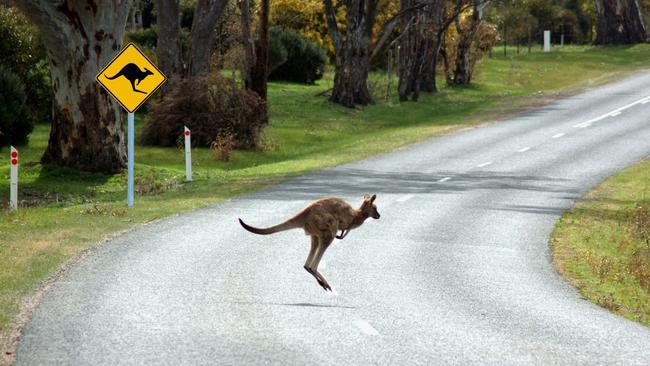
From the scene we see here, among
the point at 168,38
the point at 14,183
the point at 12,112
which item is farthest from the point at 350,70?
the point at 14,183

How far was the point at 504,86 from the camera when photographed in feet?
203

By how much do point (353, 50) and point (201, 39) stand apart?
8574 mm

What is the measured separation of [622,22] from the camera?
8019 centimetres

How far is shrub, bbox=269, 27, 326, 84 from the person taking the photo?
197ft

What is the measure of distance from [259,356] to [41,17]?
1994 cm

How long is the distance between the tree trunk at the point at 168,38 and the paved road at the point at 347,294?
17.2m

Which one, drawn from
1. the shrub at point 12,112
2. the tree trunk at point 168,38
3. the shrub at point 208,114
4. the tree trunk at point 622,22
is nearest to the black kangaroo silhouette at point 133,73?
the shrub at point 12,112

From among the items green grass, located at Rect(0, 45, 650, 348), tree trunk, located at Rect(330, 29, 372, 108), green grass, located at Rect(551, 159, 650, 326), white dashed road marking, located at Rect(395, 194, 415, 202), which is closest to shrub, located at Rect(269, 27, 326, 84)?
green grass, located at Rect(0, 45, 650, 348)

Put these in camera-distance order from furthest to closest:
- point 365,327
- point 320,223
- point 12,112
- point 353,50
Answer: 1. point 353,50
2. point 12,112
3. point 320,223
4. point 365,327

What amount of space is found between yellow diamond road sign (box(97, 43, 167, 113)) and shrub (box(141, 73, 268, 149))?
1360cm

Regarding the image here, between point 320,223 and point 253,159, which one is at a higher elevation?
point 320,223

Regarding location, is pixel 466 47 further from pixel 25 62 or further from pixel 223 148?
pixel 223 148

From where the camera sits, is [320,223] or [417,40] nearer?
[320,223]

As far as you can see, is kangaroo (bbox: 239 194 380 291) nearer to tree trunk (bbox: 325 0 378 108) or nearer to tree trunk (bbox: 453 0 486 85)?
Result: tree trunk (bbox: 325 0 378 108)
